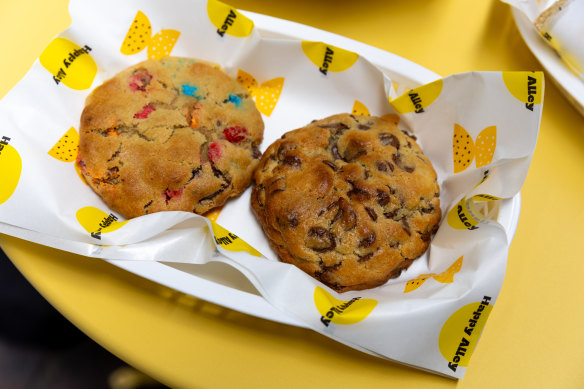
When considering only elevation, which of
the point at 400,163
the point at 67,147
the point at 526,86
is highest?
the point at 526,86

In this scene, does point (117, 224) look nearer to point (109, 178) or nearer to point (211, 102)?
point (109, 178)

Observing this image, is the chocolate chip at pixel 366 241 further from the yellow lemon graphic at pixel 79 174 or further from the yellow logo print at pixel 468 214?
the yellow lemon graphic at pixel 79 174

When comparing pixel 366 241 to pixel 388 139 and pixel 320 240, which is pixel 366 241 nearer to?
pixel 320 240

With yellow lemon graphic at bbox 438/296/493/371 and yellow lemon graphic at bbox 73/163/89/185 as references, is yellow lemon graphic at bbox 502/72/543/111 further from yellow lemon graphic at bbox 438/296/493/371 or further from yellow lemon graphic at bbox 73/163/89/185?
yellow lemon graphic at bbox 73/163/89/185

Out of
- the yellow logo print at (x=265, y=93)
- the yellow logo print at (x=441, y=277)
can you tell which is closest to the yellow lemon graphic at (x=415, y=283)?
the yellow logo print at (x=441, y=277)

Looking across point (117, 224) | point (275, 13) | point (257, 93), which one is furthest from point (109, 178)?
point (275, 13)

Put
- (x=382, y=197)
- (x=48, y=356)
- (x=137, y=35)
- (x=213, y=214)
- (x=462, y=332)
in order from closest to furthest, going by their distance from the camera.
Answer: (x=462, y=332) < (x=382, y=197) < (x=213, y=214) < (x=137, y=35) < (x=48, y=356)

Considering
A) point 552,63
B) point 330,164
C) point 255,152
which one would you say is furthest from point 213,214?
point 552,63
